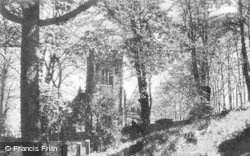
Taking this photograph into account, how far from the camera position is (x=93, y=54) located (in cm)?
1184

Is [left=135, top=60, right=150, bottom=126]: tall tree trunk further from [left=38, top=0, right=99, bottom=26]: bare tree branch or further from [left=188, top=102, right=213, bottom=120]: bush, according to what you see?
[left=38, top=0, right=99, bottom=26]: bare tree branch

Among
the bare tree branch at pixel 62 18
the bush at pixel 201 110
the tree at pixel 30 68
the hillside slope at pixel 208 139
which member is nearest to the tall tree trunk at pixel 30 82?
the tree at pixel 30 68

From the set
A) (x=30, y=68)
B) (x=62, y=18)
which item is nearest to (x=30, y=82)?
(x=30, y=68)

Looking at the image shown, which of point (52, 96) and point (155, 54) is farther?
point (155, 54)

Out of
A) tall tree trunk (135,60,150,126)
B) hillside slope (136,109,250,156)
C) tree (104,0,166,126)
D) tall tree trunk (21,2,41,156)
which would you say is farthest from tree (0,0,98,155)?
hillside slope (136,109,250,156)

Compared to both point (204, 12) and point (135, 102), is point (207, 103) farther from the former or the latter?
point (204, 12)

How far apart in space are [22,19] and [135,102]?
12.9 metres

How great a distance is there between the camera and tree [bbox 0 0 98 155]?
29.5 feet

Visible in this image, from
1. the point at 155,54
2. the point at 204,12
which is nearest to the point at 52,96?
the point at 155,54

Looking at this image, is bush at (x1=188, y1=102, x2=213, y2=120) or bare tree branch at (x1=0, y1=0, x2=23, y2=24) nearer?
bare tree branch at (x1=0, y1=0, x2=23, y2=24)

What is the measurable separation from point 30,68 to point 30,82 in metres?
0.39

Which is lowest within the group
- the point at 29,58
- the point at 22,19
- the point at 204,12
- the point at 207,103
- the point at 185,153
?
the point at 185,153

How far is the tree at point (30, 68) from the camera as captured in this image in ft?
29.5

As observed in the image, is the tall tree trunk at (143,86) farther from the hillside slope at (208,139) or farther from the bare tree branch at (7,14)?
the bare tree branch at (7,14)
